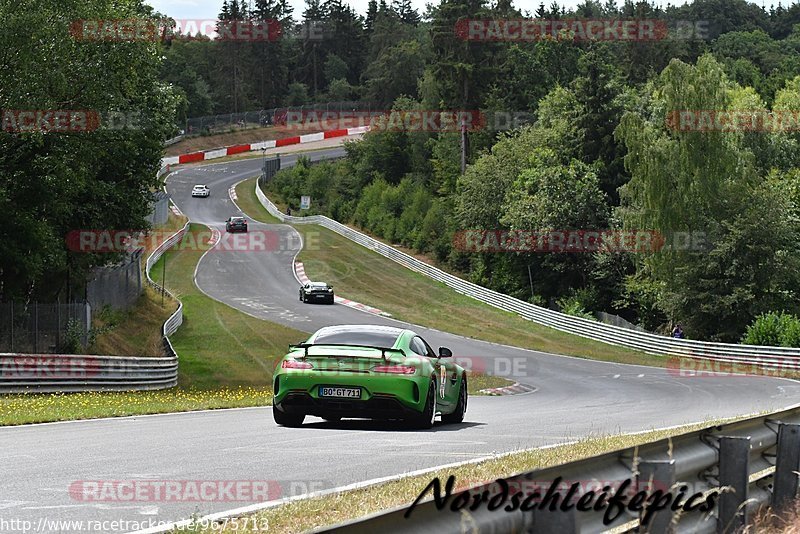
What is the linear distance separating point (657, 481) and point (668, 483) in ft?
0.18

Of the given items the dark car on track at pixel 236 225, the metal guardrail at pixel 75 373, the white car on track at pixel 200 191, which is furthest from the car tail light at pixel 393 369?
the white car on track at pixel 200 191

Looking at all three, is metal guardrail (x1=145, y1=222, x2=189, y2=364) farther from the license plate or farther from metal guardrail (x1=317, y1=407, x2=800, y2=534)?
metal guardrail (x1=317, y1=407, x2=800, y2=534)

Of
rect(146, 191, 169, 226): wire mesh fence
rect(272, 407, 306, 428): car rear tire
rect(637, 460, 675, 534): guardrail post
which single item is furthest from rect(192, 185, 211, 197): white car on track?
rect(637, 460, 675, 534): guardrail post

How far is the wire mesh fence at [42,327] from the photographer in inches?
1178

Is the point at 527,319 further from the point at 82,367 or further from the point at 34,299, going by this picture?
the point at 82,367

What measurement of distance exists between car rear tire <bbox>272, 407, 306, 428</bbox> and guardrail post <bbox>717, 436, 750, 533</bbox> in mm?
8179

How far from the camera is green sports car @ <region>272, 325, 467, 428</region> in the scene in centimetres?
1357

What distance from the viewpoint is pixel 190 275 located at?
221ft

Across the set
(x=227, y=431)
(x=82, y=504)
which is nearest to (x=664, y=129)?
(x=227, y=431)

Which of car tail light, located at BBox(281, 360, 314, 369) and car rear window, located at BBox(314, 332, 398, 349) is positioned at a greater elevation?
car rear window, located at BBox(314, 332, 398, 349)

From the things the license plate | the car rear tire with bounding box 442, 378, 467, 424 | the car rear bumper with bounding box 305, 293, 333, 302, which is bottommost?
the car rear bumper with bounding box 305, 293, 333, 302

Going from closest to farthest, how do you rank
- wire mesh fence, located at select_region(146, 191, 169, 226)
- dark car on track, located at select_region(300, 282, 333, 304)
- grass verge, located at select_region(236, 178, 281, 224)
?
dark car on track, located at select_region(300, 282, 333, 304) → wire mesh fence, located at select_region(146, 191, 169, 226) → grass verge, located at select_region(236, 178, 281, 224)

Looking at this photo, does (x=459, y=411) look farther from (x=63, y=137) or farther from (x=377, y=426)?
(x=63, y=137)

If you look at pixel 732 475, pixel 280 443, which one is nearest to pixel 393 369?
pixel 280 443
